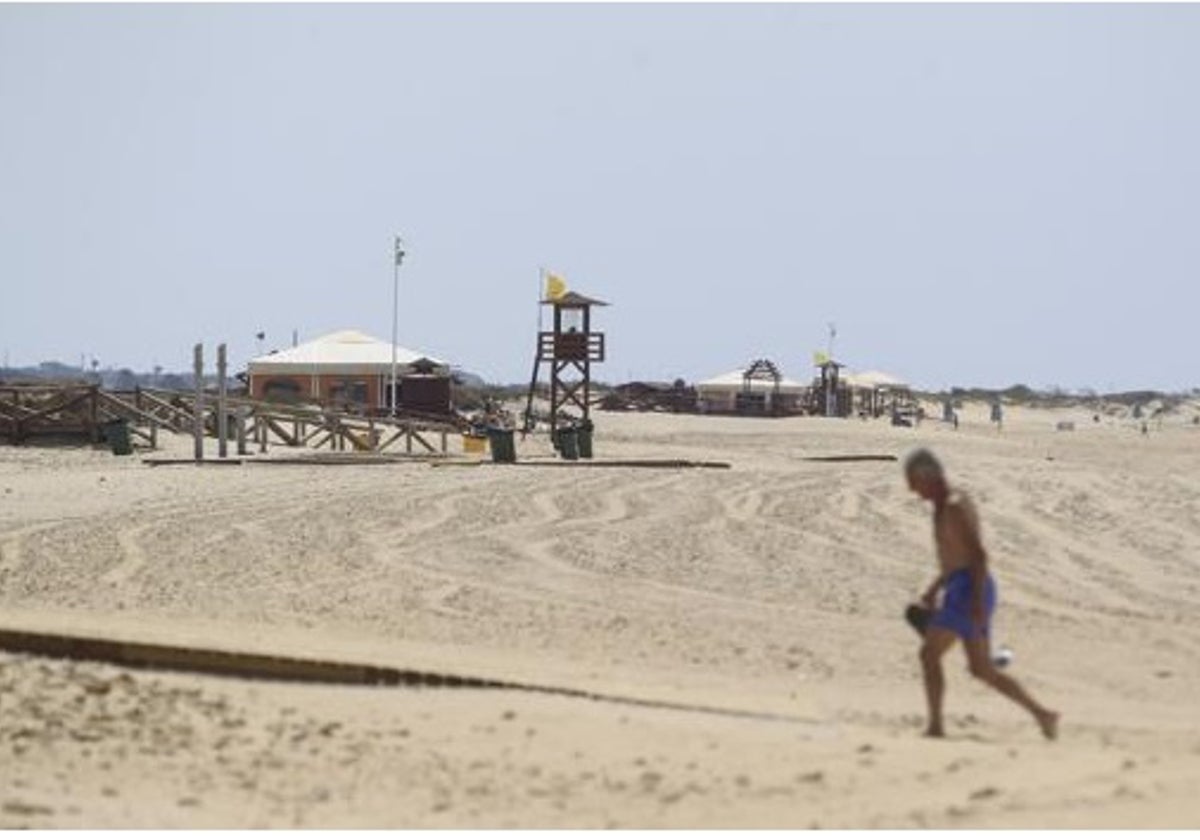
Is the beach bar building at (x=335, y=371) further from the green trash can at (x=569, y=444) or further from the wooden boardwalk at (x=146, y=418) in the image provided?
the green trash can at (x=569, y=444)

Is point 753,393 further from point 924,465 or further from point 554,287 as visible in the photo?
point 924,465

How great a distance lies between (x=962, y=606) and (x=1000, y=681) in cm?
39

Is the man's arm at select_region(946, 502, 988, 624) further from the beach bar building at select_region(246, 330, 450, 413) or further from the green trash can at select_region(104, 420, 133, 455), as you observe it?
the beach bar building at select_region(246, 330, 450, 413)

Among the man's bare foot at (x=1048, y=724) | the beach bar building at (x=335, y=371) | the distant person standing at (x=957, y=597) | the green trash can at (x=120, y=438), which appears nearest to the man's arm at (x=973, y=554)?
the distant person standing at (x=957, y=597)

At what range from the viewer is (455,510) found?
18.3 metres

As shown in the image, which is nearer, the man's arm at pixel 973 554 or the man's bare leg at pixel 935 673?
the man's arm at pixel 973 554

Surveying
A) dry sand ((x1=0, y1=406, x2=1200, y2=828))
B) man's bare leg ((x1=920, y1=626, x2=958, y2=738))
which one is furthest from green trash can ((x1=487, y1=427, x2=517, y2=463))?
man's bare leg ((x1=920, y1=626, x2=958, y2=738))

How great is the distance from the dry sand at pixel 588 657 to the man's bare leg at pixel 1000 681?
0.49 ft

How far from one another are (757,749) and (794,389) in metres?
73.0

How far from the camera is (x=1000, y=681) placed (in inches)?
A: 291

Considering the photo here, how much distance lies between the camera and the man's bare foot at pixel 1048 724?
289 inches

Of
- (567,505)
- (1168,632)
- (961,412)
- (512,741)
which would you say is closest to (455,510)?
(567,505)

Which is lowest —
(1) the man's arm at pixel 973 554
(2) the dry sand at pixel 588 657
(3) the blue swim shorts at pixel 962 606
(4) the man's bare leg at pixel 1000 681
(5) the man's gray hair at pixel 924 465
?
(2) the dry sand at pixel 588 657

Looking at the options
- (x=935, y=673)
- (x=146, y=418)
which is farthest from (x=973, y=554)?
(x=146, y=418)
